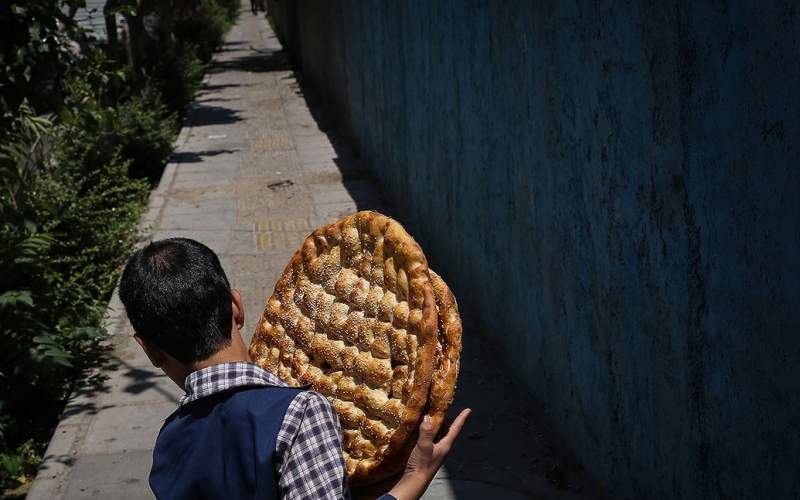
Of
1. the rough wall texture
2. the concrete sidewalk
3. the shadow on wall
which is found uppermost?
the rough wall texture

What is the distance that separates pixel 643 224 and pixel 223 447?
2.25 meters

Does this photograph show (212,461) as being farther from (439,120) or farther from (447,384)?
(439,120)

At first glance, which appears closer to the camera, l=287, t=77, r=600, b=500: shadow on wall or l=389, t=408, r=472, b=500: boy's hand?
l=389, t=408, r=472, b=500: boy's hand

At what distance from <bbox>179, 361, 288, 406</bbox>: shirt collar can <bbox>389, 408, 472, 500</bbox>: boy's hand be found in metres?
0.32

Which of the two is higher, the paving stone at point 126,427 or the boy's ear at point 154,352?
the boy's ear at point 154,352

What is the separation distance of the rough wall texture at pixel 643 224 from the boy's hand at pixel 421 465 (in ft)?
3.84

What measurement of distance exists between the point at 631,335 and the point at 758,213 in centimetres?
117

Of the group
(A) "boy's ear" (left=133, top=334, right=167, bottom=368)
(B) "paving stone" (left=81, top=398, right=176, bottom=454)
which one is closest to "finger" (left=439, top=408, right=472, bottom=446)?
(A) "boy's ear" (left=133, top=334, right=167, bottom=368)

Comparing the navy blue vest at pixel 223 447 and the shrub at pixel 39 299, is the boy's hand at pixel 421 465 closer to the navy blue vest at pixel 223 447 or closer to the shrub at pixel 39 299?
the navy blue vest at pixel 223 447

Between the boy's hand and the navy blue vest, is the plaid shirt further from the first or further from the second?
the boy's hand

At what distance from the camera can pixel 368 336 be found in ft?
7.22

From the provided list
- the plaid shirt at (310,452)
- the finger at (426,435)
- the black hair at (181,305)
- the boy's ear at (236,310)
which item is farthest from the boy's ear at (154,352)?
the finger at (426,435)

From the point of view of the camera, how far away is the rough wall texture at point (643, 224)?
9.21ft

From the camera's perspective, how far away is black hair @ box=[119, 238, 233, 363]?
6.37 feet
